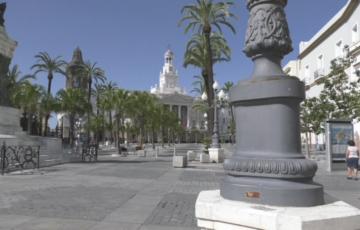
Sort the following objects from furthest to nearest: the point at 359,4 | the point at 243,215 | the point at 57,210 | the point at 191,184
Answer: the point at 359,4 → the point at 191,184 → the point at 57,210 → the point at 243,215

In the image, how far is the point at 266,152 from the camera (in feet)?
11.6

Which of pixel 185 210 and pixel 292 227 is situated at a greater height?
pixel 292 227

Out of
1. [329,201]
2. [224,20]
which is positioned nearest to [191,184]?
[329,201]

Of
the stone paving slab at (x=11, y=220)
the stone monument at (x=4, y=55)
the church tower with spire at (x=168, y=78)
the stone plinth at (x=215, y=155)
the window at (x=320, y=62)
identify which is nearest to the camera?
the stone paving slab at (x=11, y=220)

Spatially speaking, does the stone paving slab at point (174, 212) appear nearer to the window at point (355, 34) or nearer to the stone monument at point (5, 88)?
the stone monument at point (5, 88)

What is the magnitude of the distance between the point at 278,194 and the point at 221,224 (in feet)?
1.83

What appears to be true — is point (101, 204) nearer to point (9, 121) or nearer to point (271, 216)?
point (271, 216)

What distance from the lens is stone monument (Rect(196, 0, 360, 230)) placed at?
328 centimetres

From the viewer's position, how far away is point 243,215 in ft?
10.4

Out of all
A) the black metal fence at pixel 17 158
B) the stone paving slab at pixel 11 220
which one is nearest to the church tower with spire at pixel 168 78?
the black metal fence at pixel 17 158

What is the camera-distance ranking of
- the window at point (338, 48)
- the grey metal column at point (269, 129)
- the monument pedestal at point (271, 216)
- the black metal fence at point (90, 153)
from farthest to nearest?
1. the window at point (338, 48)
2. the black metal fence at point (90, 153)
3. the grey metal column at point (269, 129)
4. the monument pedestal at point (271, 216)

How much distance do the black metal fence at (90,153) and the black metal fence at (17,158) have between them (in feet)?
28.7

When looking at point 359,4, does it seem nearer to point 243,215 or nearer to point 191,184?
point 191,184

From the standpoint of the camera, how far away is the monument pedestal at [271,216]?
2900 mm
